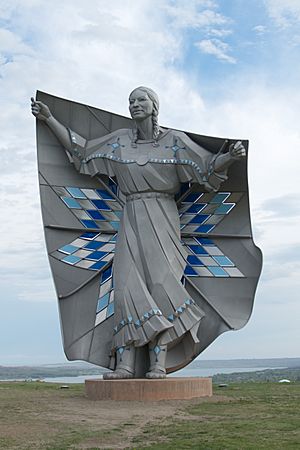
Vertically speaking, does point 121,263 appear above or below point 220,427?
above

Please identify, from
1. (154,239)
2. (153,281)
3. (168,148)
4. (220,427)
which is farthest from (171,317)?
(220,427)

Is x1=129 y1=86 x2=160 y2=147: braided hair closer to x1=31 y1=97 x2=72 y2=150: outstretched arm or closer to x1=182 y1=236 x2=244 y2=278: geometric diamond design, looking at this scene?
x1=31 y1=97 x2=72 y2=150: outstretched arm

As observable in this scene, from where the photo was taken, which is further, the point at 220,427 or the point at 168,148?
the point at 168,148

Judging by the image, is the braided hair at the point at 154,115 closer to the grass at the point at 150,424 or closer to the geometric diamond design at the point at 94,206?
the geometric diamond design at the point at 94,206

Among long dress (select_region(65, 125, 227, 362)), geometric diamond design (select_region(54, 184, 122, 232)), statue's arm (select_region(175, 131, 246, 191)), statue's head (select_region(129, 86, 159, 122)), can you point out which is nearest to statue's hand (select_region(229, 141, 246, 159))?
statue's arm (select_region(175, 131, 246, 191))

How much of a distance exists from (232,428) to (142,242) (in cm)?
508

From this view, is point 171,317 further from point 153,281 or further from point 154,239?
point 154,239

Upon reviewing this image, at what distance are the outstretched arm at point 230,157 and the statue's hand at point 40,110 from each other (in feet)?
11.5

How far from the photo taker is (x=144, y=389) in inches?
437

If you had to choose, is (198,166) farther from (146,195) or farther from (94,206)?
(94,206)

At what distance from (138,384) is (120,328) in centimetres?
125

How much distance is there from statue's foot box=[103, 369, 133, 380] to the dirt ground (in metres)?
0.56

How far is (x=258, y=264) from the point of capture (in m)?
13.4

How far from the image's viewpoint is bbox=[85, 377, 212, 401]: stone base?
1111cm
